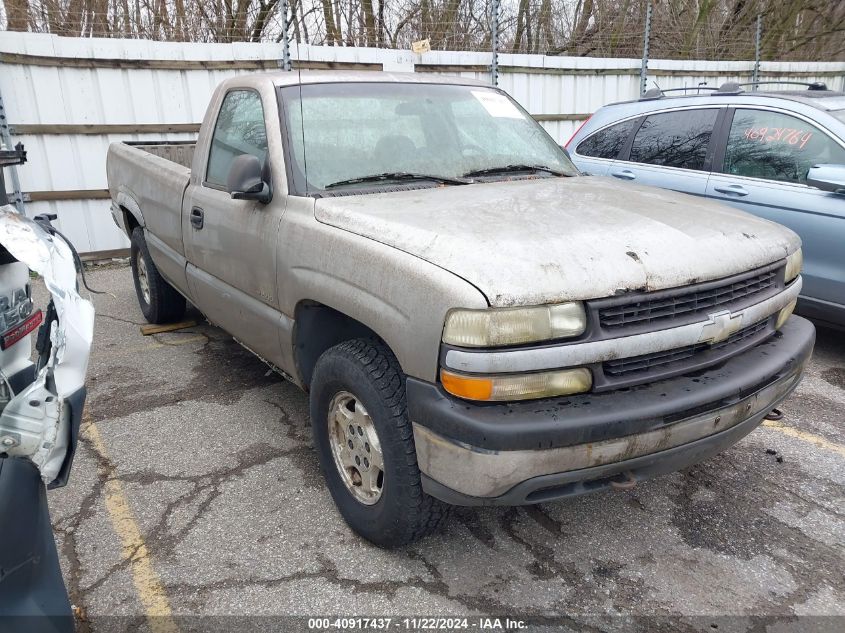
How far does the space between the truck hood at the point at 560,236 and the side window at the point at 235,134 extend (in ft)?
2.63

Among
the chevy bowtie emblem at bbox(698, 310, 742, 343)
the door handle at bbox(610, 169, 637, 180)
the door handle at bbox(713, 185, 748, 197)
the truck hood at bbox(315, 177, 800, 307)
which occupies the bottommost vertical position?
the chevy bowtie emblem at bbox(698, 310, 742, 343)

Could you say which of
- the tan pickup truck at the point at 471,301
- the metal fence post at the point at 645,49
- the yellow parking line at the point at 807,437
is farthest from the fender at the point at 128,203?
the metal fence post at the point at 645,49

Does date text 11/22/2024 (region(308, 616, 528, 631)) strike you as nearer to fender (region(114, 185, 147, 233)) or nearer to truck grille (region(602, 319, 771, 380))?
truck grille (region(602, 319, 771, 380))

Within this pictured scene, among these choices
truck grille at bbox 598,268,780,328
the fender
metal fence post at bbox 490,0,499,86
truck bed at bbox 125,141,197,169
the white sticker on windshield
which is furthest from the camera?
metal fence post at bbox 490,0,499,86

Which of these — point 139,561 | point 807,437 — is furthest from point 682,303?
point 139,561

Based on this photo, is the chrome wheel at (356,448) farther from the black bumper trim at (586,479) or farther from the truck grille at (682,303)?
the truck grille at (682,303)

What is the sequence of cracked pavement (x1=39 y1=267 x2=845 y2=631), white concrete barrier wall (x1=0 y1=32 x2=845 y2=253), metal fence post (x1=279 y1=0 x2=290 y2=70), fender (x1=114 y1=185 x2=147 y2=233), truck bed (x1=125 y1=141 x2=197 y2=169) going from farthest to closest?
metal fence post (x1=279 y1=0 x2=290 y2=70)
white concrete barrier wall (x1=0 y1=32 x2=845 y2=253)
truck bed (x1=125 y1=141 x2=197 y2=169)
fender (x1=114 y1=185 x2=147 y2=233)
cracked pavement (x1=39 y1=267 x2=845 y2=631)

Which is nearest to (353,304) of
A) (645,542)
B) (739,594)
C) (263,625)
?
(263,625)

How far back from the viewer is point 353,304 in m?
2.45

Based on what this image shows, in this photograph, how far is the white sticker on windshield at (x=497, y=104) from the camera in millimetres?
3721

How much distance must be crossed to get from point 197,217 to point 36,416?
87.4 inches

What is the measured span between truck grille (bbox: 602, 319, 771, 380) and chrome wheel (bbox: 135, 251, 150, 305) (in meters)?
4.24

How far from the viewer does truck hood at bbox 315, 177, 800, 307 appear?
6.91 ft

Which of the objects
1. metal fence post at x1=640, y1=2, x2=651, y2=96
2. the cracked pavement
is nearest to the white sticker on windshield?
the cracked pavement
